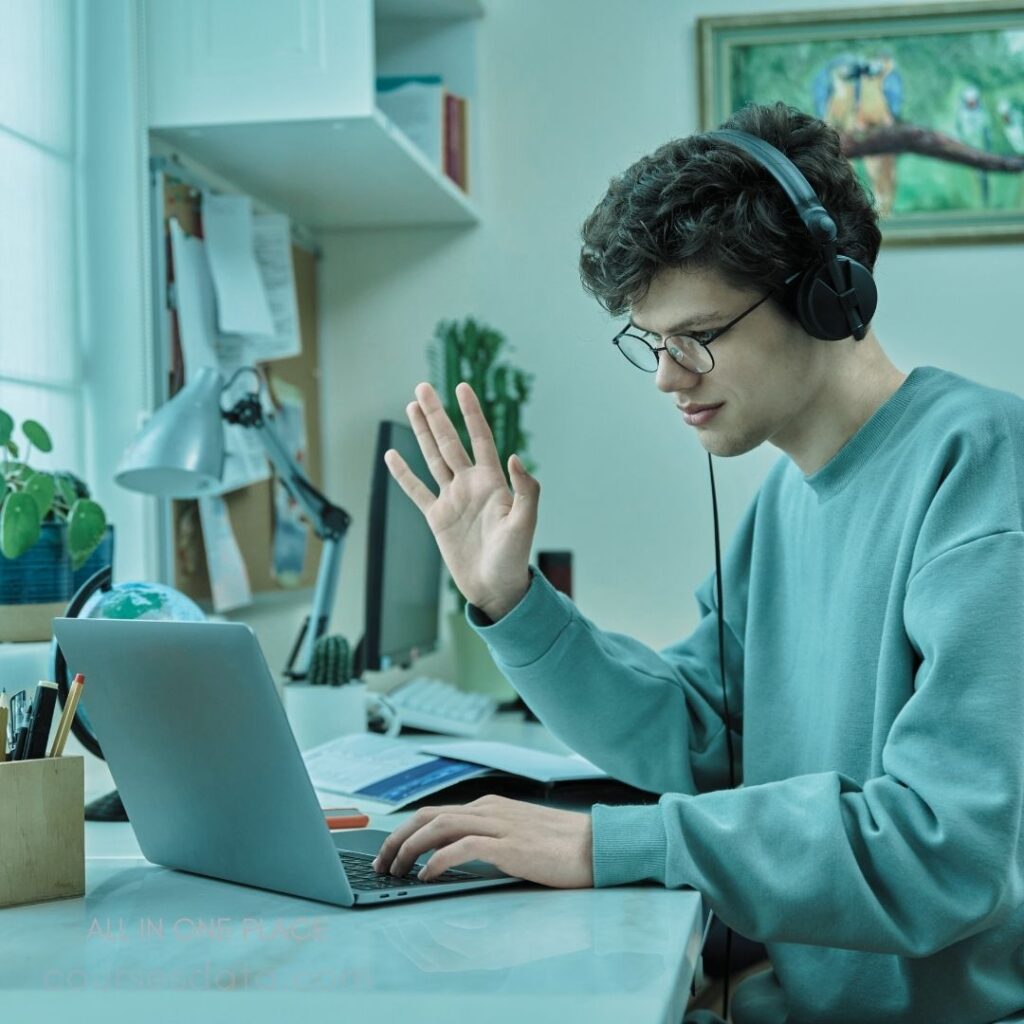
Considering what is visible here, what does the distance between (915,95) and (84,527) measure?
1661mm

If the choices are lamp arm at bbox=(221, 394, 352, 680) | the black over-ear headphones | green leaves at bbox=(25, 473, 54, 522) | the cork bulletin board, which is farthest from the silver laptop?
the cork bulletin board

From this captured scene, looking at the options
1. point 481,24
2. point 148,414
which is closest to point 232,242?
point 148,414

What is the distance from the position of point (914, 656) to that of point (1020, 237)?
157 centimetres

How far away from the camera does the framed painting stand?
2.32 meters

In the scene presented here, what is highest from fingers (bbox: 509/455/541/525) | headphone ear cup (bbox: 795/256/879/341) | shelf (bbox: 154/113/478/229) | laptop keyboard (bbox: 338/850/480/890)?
shelf (bbox: 154/113/478/229)

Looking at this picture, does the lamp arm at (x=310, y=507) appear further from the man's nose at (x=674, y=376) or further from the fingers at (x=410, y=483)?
the man's nose at (x=674, y=376)

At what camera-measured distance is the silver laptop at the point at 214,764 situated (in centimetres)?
85

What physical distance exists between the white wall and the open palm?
4.27ft

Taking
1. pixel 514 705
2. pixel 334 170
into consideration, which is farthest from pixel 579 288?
pixel 514 705

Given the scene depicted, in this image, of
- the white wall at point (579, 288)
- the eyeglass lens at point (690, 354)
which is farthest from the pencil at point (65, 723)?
the white wall at point (579, 288)

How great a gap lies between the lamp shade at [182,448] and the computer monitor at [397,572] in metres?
0.30

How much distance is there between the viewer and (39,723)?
94 cm

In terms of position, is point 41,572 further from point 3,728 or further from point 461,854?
point 461,854

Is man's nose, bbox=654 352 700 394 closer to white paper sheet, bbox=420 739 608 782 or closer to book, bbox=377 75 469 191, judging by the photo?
white paper sheet, bbox=420 739 608 782
